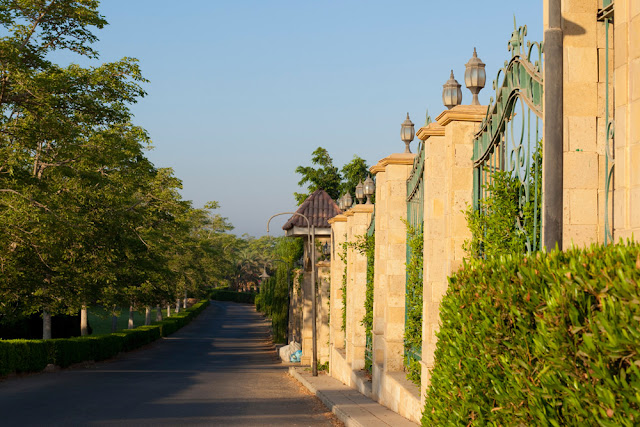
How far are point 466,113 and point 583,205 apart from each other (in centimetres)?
326

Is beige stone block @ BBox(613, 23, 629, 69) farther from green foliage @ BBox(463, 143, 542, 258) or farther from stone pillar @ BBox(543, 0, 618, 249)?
green foliage @ BBox(463, 143, 542, 258)

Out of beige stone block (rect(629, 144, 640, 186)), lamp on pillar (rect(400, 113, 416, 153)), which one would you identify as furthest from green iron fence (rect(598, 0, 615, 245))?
lamp on pillar (rect(400, 113, 416, 153))

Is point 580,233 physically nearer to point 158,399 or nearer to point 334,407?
point 334,407

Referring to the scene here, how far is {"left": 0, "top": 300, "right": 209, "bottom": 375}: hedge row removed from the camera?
23.8 meters

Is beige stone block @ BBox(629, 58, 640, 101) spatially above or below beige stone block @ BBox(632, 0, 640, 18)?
below

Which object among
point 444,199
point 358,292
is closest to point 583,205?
point 444,199

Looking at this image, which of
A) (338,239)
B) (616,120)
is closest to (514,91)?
(616,120)

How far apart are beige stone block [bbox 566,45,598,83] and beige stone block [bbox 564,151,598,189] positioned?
0.60 meters

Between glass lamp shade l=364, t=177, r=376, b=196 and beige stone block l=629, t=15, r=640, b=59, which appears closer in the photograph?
beige stone block l=629, t=15, r=640, b=59

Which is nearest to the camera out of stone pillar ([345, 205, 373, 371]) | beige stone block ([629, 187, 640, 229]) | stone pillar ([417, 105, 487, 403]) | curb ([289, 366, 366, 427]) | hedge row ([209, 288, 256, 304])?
beige stone block ([629, 187, 640, 229])

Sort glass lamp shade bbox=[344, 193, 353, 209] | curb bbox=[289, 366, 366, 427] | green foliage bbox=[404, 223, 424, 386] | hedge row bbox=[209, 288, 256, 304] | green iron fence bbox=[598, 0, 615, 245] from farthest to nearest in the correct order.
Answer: hedge row bbox=[209, 288, 256, 304] < glass lamp shade bbox=[344, 193, 353, 209] < green foliage bbox=[404, 223, 424, 386] < curb bbox=[289, 366, 366, 427] < green iron fence bbox=[598, 0, 615, 245]

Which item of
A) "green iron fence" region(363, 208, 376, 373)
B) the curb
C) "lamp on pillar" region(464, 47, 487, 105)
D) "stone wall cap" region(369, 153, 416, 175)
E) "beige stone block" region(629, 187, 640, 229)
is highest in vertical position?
"lamp on pillar" region(464, 47, 487, 105)

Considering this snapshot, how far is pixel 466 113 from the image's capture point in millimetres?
9078

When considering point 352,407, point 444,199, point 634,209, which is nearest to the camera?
point 634,209
